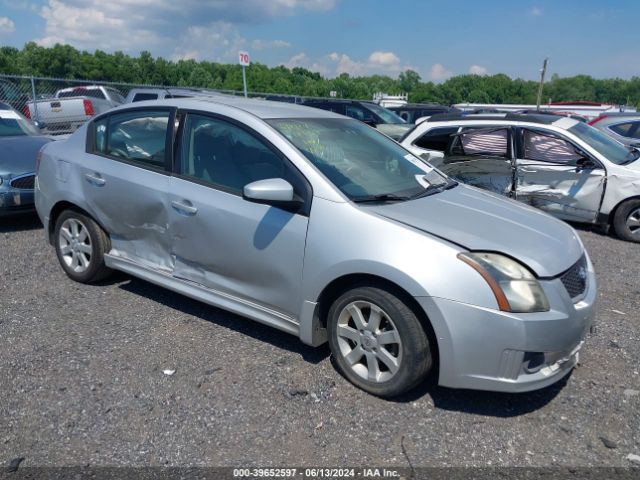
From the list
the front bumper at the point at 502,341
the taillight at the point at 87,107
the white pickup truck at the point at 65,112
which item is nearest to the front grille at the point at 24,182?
the front bumper at the point at 502,341

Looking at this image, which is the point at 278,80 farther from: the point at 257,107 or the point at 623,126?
the point at 257,107

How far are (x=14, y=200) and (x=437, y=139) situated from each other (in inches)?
220

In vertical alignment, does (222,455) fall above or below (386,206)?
below

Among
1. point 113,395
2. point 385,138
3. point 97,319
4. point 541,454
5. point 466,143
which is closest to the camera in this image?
point 541,454

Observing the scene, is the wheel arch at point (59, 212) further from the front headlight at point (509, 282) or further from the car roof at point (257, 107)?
the front headlight at point (509, 282)

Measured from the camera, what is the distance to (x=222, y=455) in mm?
2748

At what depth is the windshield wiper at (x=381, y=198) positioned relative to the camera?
3389mm

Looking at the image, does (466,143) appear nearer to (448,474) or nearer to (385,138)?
(385,138)

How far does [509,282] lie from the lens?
2.89 metres

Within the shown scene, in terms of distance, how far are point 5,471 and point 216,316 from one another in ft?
6.34

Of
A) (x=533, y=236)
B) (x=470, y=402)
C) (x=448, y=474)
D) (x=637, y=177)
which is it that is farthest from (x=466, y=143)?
(x=448, y=474)

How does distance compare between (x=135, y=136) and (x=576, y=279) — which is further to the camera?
(x=135, y=136)

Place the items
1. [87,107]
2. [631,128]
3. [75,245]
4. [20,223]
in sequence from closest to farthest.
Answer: [75,245] < [20,223] < [631,128] < [87,107]

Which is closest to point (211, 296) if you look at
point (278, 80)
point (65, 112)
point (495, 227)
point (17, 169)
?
point (495, 227)
